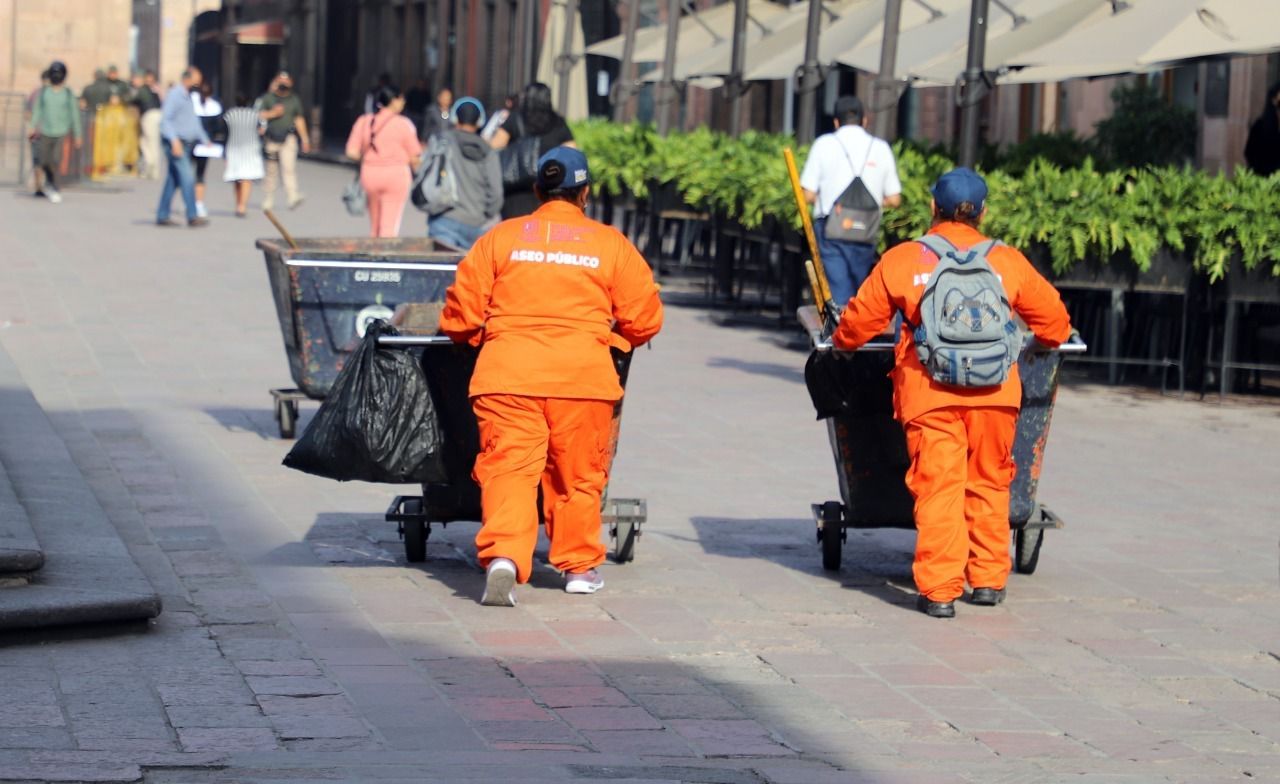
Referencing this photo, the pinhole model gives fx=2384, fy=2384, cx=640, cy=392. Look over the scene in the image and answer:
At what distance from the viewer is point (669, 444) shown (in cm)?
1133

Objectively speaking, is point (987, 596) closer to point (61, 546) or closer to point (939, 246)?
point (939, 246)

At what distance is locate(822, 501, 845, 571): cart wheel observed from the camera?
A: 8.18 m

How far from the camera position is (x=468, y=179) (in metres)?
14.1

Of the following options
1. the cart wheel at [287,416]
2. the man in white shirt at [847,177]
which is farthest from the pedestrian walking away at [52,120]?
the cart wheel at [287,416]

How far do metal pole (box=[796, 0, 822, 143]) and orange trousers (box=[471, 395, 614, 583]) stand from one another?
37.1ft

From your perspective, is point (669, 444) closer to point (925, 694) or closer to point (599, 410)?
point (599, 410)

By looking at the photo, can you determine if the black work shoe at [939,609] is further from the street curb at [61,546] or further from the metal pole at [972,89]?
the metal pole at [972,89]

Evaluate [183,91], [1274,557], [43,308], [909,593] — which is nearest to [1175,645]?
[909,593]

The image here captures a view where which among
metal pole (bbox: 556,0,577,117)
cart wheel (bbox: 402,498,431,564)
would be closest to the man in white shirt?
cart wheel (bbox: 402,498,431,564)

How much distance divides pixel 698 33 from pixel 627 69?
1629 millimetres

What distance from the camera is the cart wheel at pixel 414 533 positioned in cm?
812

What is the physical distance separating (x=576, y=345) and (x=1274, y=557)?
2.95 metres

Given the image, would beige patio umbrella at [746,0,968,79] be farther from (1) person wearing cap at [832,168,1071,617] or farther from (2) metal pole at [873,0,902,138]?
(1) person wearing cap at [832,168,1071,617]

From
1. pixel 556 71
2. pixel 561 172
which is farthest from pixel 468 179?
pixel 556 71
